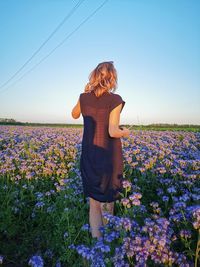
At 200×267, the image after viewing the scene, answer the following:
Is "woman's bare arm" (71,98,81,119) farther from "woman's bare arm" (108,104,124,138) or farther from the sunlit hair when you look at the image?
"woman's bare arm" (108,104,124,138)

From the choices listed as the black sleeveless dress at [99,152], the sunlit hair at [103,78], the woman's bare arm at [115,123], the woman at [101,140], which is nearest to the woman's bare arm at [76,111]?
the woman at [101,140]

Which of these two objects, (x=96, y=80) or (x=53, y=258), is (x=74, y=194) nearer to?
(x=53, y=258)

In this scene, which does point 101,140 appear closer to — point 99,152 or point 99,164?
point 99,152

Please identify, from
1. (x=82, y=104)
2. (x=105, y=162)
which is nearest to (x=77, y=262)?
(x=105, y=162)

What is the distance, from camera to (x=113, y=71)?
3.79 m

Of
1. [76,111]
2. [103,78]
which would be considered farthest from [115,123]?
[76,111]

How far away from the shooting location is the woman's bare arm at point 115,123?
375 cm

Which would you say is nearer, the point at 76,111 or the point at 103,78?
the point at 103,78

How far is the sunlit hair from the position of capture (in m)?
3.76

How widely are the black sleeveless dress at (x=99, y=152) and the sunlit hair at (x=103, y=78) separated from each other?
2.9 inches

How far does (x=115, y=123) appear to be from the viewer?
3.80 metres

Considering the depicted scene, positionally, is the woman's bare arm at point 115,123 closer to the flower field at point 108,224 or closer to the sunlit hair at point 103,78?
the sunlit hair at point 103,78

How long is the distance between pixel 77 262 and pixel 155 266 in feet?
3.78

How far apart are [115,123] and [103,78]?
1.80 feet
